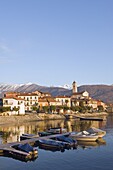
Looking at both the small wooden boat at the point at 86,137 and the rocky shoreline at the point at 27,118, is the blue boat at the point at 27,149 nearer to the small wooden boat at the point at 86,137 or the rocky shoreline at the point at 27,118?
the small wooden boat at the point at 86,137

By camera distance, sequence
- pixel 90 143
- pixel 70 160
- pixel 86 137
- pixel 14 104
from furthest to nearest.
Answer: pixel 14 104
pixel 86 137
pixel 90 143
pixel 70 160

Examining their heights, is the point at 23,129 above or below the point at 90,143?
above

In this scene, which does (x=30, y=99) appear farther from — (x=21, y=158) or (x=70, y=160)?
Answer: (x=70, y=160)

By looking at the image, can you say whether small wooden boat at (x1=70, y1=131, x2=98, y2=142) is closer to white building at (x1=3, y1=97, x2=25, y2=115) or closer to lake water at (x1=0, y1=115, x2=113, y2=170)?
lake water at (x1=0, y1=115, x2=113, y2=170)

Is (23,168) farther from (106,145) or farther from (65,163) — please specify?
(106,145)

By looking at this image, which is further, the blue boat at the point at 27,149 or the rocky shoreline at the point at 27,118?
the rocky shoreline at the point at 27,118

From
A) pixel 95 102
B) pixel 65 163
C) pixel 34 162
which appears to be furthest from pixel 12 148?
pixel 95 102

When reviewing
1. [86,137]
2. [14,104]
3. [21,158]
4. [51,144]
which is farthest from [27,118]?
[21,158]

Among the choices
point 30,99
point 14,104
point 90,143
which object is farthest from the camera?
point 30,99

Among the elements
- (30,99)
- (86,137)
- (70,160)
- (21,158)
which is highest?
(30,99)

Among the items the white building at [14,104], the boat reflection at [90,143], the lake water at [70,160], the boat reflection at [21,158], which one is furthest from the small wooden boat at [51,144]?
the white building at [14,104]

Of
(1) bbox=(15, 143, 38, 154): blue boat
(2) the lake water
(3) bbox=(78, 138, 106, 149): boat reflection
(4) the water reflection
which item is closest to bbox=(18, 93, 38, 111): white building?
(4) the water reflection

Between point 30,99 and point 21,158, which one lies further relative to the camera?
point 30,99

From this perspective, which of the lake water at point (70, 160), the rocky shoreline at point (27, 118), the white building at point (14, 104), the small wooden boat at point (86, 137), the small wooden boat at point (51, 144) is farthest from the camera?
the white building at point (14, 104)
